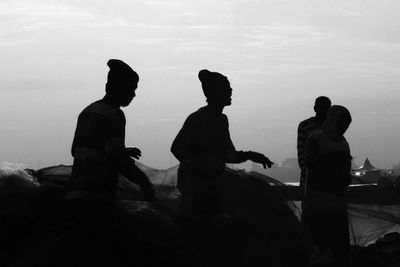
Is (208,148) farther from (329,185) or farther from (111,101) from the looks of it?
(329,185)

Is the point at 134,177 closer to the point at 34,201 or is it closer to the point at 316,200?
the point at 34,201

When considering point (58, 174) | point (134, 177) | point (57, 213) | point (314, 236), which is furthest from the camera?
point (314, 236)

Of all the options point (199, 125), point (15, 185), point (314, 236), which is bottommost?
point (314, 236)

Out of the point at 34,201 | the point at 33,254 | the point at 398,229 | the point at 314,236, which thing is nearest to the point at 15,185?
the point at 34,201

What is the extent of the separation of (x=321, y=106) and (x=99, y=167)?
4.81 metres

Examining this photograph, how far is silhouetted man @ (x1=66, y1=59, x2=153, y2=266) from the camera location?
593 centimetres

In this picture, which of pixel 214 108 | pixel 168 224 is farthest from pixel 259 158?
pixel 168 224

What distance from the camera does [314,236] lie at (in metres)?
8.60

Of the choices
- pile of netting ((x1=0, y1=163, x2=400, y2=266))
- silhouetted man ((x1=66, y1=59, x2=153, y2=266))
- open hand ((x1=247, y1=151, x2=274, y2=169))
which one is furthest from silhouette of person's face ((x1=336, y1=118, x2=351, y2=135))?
silhouetted man ((x1=66, y1=59, x2=153, y2=266))

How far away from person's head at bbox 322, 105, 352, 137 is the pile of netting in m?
0.98

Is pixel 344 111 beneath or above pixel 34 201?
above

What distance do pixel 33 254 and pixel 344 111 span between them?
4110mm

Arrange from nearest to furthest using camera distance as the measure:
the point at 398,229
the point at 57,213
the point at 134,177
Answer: the point at 134,177 → the point at 57,213 → the point at 398,229

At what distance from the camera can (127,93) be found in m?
6.20
